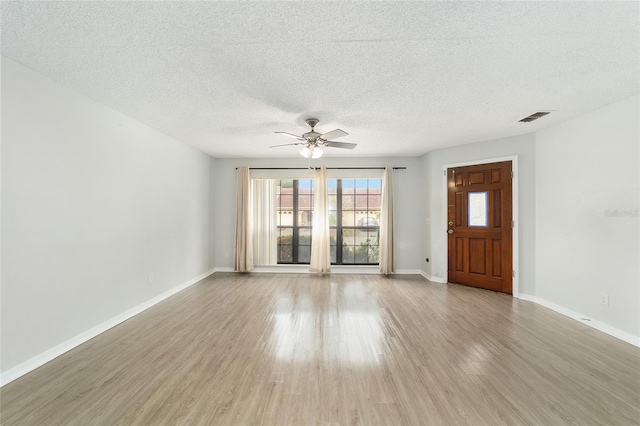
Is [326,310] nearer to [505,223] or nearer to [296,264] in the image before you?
[296,264]

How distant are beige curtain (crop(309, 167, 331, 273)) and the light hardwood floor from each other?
1955 mm

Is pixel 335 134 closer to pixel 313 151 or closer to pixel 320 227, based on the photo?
pixel 313 151

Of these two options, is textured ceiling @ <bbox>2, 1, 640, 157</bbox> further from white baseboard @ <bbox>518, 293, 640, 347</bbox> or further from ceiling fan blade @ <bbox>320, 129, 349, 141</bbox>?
white baseboard @ <bbox>518, 293, 640, 347</bbox>

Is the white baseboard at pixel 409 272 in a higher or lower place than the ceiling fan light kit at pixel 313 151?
lower

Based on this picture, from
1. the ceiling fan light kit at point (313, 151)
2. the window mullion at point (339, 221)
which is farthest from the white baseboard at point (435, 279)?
the ceiling fan light kit at point (313, 151)

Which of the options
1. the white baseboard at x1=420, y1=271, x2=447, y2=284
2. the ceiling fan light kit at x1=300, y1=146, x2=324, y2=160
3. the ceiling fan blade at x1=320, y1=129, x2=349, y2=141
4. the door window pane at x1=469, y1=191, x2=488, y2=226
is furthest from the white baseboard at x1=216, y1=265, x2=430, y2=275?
the ceiling fan blade at x1=320, y1=129, x2=349, y2=141

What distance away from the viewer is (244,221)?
5.60 metres

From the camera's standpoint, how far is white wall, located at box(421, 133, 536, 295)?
3.98m

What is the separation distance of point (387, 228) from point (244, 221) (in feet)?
9.97

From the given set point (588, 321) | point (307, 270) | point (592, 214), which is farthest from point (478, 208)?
point (307, 270)

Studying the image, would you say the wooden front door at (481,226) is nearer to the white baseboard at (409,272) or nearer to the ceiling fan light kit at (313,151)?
the white baseboard at (409,272)

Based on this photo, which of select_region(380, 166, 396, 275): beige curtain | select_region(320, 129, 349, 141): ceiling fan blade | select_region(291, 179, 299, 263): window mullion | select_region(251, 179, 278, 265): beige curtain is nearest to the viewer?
select_region(320, 129, 349, 141): ceiling fan blade

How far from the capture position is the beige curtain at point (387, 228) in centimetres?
542

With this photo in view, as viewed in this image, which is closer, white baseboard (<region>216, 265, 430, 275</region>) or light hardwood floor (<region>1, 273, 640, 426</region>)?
light hardwood floor (<region>1, 273, 640, 426</region>)
